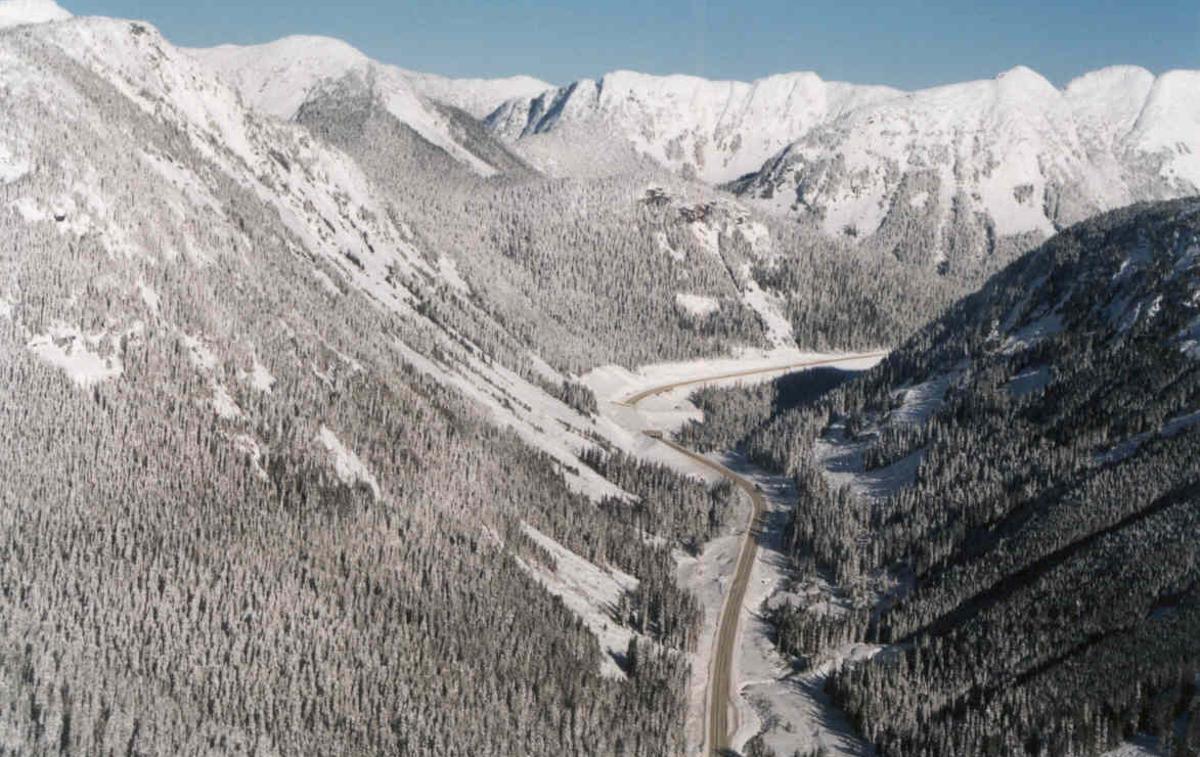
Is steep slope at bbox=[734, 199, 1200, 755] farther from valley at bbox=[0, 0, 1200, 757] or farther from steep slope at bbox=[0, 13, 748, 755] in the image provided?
steep slope at bbox=[0, 13, 748, 755]

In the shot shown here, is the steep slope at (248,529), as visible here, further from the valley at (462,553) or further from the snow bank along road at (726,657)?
the snow bank along road at (726,657)

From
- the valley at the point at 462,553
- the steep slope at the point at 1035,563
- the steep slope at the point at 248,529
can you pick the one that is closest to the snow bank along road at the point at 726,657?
the valley at the point at 462,553

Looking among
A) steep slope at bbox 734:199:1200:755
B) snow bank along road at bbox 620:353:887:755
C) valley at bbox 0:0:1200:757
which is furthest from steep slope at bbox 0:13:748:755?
steep slope at bbox 734:199:1200:755

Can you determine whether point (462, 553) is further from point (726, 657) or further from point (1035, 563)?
point (1035, 563)

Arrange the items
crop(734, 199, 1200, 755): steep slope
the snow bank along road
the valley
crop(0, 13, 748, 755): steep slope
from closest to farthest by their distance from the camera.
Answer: crop(0, 13, 748, 755): steep slope, the valley, crop(734, 199, 1200, 755): steep slope, the snow bank along road

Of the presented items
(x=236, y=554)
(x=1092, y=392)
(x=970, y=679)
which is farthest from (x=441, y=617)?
(x=1092, y=392)

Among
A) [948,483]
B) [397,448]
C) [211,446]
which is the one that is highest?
[948,483]

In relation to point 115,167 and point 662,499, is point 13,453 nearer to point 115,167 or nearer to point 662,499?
point 115,167
